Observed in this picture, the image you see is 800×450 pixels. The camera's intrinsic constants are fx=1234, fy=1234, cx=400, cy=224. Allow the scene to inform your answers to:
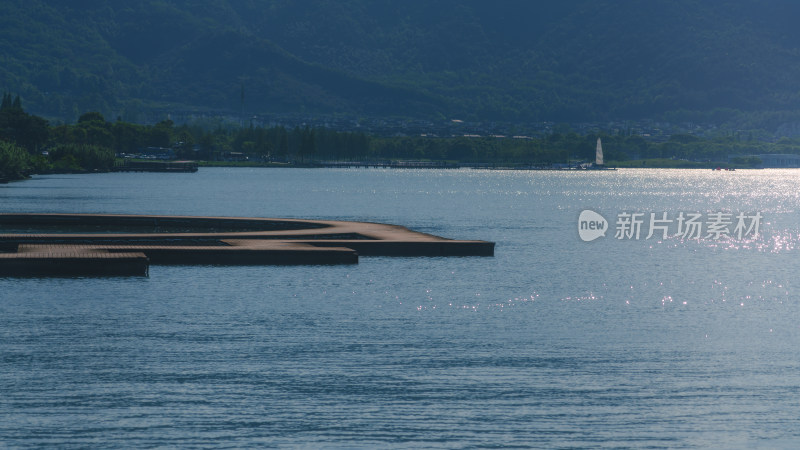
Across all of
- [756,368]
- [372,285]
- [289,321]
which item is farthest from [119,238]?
[756,368]

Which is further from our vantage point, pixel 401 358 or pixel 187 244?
pixel 187 244

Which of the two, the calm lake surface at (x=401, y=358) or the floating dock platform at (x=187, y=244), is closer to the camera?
the calm lake surface at (x=401, y=358)

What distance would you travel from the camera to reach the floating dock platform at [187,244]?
53969 millimetres

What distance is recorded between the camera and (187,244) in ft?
219

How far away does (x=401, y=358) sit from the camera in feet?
116

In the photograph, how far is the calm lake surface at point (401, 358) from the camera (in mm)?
26906

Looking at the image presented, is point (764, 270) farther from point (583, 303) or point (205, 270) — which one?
point (205, 270)

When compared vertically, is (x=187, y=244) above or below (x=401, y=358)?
below

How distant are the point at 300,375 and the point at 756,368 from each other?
1286cm

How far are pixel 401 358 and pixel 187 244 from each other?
33.7 meters

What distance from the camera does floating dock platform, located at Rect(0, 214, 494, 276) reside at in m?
54.0

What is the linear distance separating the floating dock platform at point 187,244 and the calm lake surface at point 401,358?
1.21 m

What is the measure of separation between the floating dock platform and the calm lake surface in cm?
121

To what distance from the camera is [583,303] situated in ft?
166
